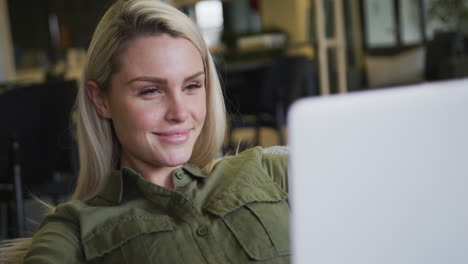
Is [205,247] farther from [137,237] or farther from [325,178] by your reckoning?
[325,178]

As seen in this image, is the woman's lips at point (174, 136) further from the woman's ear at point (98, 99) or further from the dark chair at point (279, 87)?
the dark chair at point (279, 87)

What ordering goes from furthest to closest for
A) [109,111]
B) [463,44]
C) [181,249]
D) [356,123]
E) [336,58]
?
[463,44] < [336,58] < [109,111] < [181,249] < [356,123]

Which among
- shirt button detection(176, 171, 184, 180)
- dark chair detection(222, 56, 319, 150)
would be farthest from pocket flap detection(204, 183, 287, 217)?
dark chair detection(222, 56, 319, 150)

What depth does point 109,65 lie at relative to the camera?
1.14 metres

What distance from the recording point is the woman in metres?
1.00

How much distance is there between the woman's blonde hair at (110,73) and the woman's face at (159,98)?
0.07 feet

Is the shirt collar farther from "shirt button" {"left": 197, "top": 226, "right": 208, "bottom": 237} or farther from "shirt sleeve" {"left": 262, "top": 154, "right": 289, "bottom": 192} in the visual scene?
"shirt sleeve" {"left": 262, "top": 154, "right": 289, "bottom": 192}

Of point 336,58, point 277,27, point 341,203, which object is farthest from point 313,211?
point 277,27

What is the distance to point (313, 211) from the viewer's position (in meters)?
0.43

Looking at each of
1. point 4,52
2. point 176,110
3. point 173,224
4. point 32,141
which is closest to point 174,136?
point 176,110

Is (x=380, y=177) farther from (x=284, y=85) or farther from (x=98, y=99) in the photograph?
(x=284, y=85)

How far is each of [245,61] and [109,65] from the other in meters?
4.49

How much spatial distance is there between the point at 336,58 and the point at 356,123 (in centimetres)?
410

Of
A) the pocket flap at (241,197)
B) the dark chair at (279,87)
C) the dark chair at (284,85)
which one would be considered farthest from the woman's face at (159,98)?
the dark chair at (284,85)
